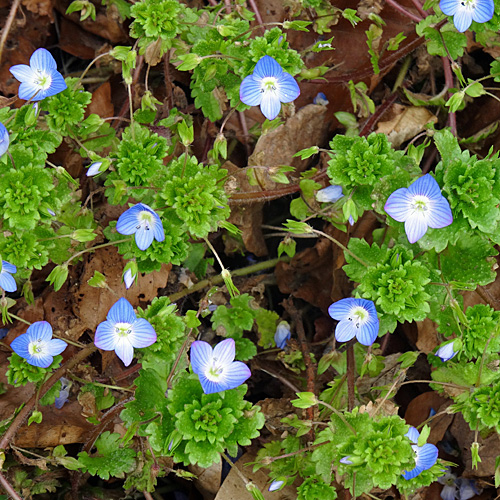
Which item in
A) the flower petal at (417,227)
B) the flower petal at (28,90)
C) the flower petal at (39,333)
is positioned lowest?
the flower petal at (39,333)

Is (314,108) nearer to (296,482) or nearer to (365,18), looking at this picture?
(365,18)

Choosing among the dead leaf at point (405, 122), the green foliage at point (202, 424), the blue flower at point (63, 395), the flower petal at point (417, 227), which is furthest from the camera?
the dead leaf at point (405, 122)

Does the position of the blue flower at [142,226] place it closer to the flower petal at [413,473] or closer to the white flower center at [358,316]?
the white flower center at [358,316]

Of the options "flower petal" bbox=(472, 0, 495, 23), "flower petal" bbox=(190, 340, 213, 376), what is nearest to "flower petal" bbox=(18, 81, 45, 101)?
"flower petal" bbox=(190, 340, 213, 376)

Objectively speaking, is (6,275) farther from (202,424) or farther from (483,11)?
(483,11)

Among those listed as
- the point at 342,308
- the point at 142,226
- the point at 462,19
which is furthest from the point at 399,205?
the point at 142,226

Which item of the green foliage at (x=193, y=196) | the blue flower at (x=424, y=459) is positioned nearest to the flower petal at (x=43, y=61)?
the green foliage at (x=193, y=196)

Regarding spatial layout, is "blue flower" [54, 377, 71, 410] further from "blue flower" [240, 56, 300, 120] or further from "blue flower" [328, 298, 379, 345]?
"blue flower" [240, 56, 300, 120]
